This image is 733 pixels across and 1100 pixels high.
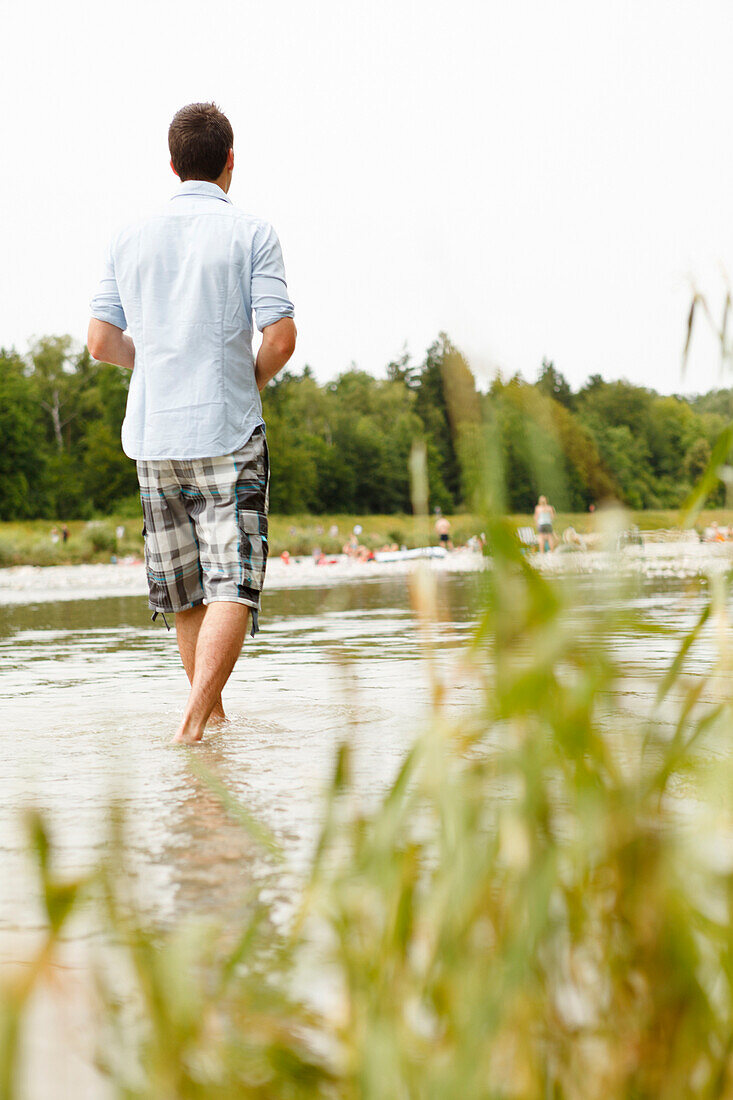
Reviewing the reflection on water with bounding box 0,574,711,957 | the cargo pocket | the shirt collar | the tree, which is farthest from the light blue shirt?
the tree

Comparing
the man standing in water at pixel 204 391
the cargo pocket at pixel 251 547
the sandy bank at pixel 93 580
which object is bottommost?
the sandy bank at pixel 93 580

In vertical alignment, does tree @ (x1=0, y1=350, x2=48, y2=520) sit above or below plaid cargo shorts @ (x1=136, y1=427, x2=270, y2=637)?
above

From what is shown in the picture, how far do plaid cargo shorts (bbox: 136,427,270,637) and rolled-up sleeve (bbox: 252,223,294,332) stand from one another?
15.2 inches

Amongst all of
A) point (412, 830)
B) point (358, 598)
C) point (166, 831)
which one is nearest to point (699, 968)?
point (412, 830)

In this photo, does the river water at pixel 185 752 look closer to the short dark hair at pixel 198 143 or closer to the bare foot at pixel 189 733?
the bare foot at pixel 189 733

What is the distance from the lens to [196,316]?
3.61 meters

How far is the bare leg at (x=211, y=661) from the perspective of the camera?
11.3ft

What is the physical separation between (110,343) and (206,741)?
142cm

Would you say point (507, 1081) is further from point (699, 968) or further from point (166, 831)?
point (166, 831)

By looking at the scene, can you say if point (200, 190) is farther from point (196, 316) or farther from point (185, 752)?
point (185, 752)

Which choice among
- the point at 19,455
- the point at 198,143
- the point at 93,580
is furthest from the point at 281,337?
the point at 19,455

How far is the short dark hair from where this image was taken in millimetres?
3848

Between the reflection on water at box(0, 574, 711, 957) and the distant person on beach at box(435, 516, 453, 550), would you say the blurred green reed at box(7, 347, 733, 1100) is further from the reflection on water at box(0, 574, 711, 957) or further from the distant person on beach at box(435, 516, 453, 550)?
the distant person on beach at box(435, 516, 453, 550)

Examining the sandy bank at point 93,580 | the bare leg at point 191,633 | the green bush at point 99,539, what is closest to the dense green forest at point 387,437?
the bare leg at point 191,633
